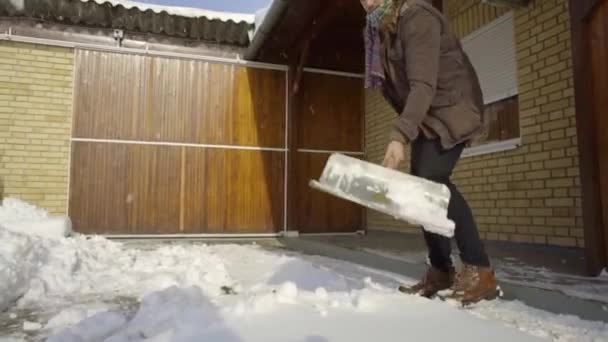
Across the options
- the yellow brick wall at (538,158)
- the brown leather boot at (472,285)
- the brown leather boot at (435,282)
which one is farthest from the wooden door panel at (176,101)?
the brown leather boot at (472,285)

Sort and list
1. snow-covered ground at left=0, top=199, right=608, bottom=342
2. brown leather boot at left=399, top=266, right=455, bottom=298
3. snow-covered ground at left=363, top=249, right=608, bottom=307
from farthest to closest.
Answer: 1. brown leather boot at left=399, top=266, right=455, bottom=298
2. snow-covered ground at left=363, top=249, right=608, bottom=307
3. snow-covered ground at left=0, top=199, right=608, bottom=342

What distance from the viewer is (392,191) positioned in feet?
6.10

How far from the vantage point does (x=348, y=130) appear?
7672mm

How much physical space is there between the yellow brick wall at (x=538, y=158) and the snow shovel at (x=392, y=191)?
2310 mm

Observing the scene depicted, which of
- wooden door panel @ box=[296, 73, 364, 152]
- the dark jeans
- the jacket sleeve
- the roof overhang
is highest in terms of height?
the roof overhang

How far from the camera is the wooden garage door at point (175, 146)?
21.2 feet

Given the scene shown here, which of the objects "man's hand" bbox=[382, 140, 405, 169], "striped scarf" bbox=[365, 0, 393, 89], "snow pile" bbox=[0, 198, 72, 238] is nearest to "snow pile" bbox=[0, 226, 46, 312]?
"snow pile" bbox=[0, 198, 72, 238]

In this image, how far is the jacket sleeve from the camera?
1.93 m

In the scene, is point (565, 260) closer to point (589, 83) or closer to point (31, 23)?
point (589, 83)

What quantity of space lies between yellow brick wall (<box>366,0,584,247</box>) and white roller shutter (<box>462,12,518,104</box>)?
9cm

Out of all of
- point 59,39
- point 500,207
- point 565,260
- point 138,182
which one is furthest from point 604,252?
point 59,39

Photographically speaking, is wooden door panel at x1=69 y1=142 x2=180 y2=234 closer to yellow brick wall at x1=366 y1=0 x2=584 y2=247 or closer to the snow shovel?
yellow brick wall at x1=366 y1=0 x2=584 y2=247

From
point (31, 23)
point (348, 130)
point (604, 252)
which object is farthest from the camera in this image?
point (348, 130)

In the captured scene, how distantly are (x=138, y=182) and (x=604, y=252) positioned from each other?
5733 millimetres
